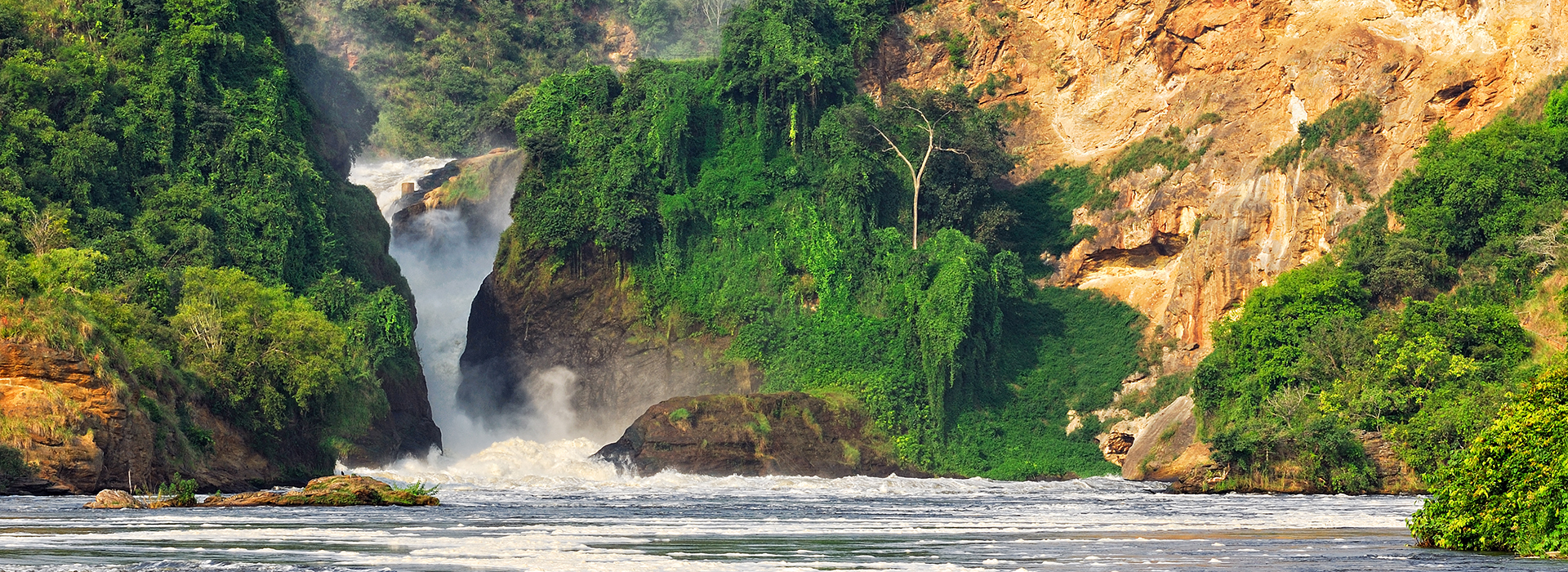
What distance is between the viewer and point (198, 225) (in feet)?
211

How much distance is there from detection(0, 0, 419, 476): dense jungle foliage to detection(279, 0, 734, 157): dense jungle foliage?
31.3m

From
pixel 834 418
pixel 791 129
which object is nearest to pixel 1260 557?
pixel 834 418

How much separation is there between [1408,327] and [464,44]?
262ft

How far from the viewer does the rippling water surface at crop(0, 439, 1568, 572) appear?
2139 centimetres

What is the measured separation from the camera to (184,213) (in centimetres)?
6512

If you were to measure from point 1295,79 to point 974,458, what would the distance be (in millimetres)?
23857

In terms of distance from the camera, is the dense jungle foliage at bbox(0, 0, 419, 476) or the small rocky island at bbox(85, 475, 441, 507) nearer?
the small rocky island at bbox(85, 475, 441, 507)

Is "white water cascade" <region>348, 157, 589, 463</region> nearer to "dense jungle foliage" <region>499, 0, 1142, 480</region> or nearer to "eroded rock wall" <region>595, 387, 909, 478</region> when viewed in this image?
"dense jungle foliage" <region>499, 0, 1142, 480</region>

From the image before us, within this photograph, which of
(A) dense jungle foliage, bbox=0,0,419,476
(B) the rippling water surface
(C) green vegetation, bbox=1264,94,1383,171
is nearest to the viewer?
(B) the rippling water surface

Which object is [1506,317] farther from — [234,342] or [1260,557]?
[234,342]

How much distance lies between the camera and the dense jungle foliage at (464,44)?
113 m

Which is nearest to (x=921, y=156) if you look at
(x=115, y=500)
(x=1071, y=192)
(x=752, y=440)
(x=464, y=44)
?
(x=1071, y=192)

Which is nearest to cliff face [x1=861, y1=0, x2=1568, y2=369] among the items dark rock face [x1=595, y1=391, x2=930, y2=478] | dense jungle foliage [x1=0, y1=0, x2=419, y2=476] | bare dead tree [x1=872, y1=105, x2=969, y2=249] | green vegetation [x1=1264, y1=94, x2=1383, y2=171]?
green vegetation [x1=1264, y1=94, x2=1383, y2=171]

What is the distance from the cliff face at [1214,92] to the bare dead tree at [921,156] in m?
6.73
